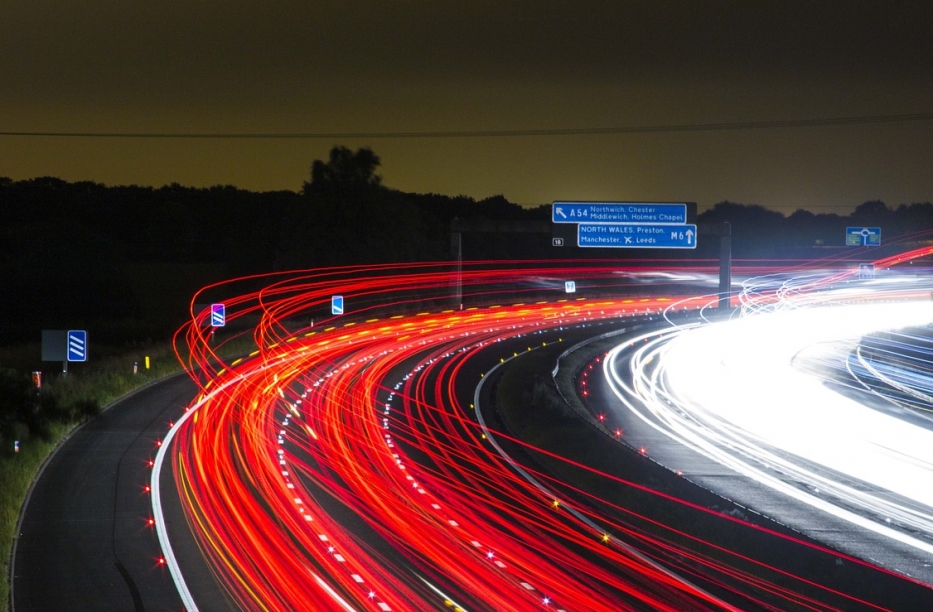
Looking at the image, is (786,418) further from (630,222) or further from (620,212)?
(620,212)

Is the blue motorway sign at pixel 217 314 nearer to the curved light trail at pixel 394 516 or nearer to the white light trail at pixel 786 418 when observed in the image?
the curved light trail at pixel 394 516

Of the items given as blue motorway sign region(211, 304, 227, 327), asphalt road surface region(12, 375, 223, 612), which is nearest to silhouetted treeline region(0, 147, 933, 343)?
blue motorway sign region(211, 304, 227, 327)

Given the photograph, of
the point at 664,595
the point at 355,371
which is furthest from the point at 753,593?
the point at 355,371

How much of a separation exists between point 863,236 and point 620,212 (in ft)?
49.5

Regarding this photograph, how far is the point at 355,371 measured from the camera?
36188 mm

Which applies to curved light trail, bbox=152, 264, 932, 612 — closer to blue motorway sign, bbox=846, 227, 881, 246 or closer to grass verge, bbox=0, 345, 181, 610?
grass verge, bbox=0, 345, 181, 610

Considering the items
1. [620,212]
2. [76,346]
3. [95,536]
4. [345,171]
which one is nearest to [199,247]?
[345,171]

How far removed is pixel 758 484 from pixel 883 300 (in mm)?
60356

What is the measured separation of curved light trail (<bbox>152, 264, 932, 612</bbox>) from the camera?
475 inches

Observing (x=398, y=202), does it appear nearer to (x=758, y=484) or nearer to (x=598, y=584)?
(x=758, y=484)

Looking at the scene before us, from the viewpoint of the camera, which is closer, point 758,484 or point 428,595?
point 428,595

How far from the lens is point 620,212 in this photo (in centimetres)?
5497

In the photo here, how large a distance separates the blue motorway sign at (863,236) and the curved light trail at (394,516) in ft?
102

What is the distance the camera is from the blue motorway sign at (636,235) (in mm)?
54750
